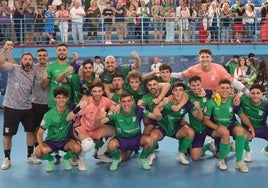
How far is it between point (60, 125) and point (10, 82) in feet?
3.60

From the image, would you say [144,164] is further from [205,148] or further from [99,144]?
[205,148]

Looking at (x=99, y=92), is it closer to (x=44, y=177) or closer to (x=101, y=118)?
(x=101, y=118)

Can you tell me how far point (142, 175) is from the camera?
591 centimetres

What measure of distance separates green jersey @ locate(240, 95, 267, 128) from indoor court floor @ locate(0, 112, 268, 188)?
640 mm

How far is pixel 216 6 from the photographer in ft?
45.0

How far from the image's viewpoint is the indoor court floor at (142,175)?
552cm

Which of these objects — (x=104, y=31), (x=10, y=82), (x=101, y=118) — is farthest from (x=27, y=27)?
(x=101, y=118)

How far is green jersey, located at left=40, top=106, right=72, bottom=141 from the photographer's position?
19.4 feet

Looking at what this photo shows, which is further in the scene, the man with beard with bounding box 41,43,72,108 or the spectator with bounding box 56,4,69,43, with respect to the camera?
the spectator with bounding box 56,4,69,43

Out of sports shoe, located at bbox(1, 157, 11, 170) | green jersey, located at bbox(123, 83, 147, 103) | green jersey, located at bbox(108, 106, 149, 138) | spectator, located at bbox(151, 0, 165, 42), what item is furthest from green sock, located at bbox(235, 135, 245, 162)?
spectator, located at bbox(151, 0, 165, 42)

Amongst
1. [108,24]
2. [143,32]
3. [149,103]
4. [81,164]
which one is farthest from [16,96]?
[143,32]

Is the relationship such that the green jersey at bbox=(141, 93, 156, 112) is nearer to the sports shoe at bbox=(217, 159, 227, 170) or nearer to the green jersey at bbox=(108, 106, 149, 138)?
the green jersey at bbox=(108, 106, 149, 138)

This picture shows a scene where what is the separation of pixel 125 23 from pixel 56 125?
7142mm

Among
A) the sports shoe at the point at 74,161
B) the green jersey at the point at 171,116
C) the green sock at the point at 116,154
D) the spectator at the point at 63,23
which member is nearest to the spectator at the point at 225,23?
the spectator at the point at 63,23
